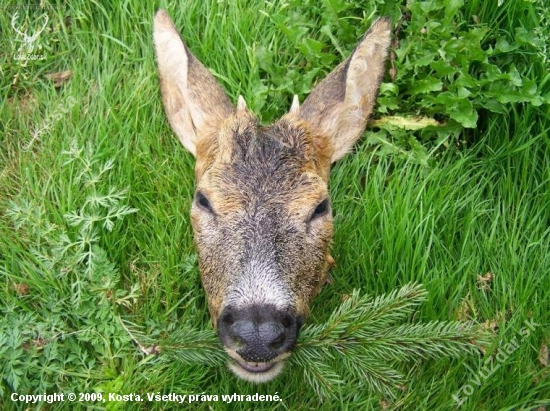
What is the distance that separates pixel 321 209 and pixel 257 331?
3.10 feet

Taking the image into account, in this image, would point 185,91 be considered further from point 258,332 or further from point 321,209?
point 258,332

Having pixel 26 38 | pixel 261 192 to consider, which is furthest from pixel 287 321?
pixel 26 38

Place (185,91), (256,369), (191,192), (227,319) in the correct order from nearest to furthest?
(227,319) < (256,369) < (185,91) < (191,192)

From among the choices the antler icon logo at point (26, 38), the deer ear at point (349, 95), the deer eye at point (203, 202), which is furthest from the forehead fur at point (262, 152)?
the antler icon logo at point (26, 38)

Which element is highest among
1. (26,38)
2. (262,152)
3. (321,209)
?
(262,152)

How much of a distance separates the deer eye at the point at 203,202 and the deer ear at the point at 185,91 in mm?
560

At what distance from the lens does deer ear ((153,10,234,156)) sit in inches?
191

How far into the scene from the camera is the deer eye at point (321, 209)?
420cm

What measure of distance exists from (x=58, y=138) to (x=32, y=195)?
0.48 meters

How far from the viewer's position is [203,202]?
167 inches

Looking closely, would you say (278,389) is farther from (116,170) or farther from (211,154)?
(116,170)

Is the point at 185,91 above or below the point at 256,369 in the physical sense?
above

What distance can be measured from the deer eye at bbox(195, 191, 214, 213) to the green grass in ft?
2.19

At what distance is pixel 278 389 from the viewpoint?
4652 mm
